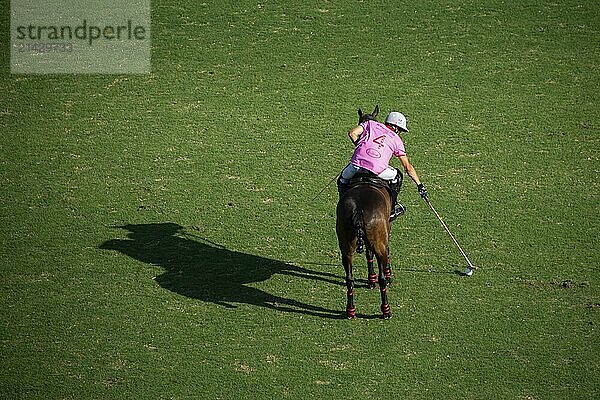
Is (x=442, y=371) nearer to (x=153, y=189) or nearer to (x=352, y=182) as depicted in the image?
(x=352, y=182)

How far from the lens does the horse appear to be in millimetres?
11789

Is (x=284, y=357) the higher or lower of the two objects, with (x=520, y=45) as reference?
lower

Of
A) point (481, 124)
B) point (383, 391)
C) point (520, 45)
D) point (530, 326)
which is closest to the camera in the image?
point (383, 391)

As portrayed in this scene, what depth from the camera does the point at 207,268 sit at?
13812 mm

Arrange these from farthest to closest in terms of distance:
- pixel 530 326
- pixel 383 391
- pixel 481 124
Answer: pixel 481 124, pixel 530 326, pixel 383 391

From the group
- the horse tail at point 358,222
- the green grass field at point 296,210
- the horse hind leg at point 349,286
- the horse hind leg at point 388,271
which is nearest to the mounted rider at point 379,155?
the horse hind leg at point 388,271

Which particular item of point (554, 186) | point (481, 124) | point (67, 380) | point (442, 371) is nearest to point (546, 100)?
point (481, 124)

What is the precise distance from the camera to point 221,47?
20.5 metres

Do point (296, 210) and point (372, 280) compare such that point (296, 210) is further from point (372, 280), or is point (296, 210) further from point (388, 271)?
point (388, 271)

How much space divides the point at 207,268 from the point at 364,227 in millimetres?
3011

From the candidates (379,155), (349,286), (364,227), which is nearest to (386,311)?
(349,286)

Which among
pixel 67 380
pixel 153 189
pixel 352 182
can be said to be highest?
pixel 352 182

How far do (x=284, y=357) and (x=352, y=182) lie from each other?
247cm

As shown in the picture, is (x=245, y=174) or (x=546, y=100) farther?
(x=546, y=100)
